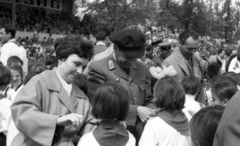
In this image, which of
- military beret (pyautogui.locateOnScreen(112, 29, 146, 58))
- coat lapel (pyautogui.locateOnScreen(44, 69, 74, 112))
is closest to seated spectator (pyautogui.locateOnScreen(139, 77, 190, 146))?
military beret (pyautogui.locateOnScreen(112, 29, 146, 58))

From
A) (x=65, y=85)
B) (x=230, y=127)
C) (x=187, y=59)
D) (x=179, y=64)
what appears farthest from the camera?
(x=187, y=59)

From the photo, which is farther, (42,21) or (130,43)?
(42,21)

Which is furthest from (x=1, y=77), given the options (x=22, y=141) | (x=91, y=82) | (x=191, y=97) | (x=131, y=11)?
A: (x=131, y=11)

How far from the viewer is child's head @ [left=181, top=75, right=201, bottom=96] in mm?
3750

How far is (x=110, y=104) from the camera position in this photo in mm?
2436

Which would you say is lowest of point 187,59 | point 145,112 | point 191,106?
point 191,106

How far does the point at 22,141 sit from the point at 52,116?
0.34 m

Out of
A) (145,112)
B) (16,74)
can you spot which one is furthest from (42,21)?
(145,112)

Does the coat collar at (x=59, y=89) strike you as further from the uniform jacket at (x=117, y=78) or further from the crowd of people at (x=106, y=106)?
the uniform jacket at (x=117, y=78)

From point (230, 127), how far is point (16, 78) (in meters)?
3.55

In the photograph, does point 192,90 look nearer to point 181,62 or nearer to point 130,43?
point 181,62

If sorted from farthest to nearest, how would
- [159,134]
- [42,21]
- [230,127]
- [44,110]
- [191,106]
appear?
[42,21], [191,106], [159,134], [44,110], [230,127]

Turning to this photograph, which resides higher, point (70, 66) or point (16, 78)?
point (70, 66)

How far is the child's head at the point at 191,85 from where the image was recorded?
12.3 ft
